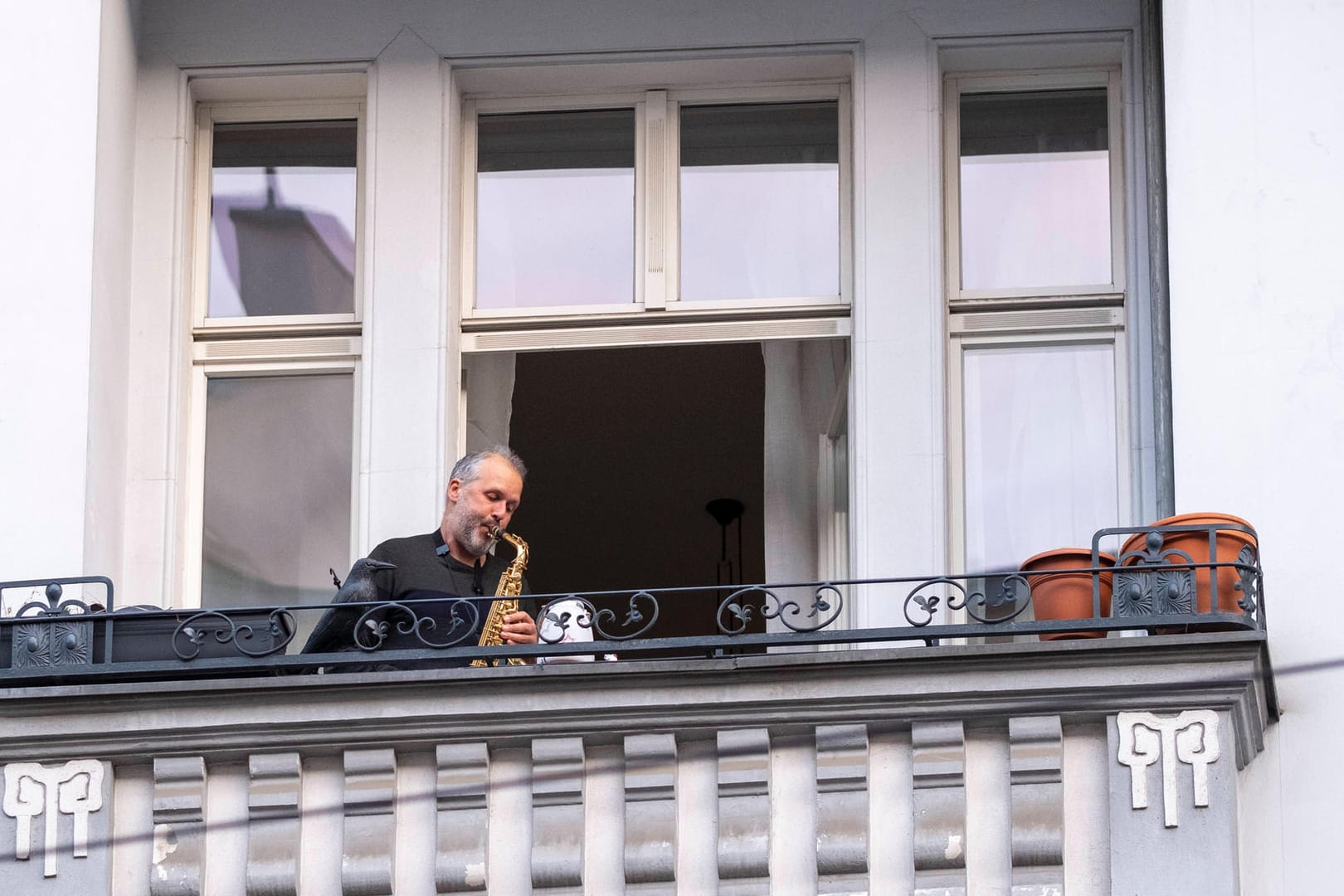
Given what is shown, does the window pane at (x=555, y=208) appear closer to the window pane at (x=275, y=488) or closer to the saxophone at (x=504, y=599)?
the window pane at (x=275, y=488)

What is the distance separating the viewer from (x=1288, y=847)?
39.3ft

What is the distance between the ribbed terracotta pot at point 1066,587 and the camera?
38.7 feet

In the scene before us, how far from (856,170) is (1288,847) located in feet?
12.3

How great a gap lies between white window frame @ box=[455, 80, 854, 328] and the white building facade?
0.07 ft

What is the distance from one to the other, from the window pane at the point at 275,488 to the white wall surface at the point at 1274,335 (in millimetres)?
3853

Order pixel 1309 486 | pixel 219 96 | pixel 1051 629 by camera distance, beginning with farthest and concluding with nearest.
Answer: pixel 219 96 < pixel 1309 486 < pixel 1051 629

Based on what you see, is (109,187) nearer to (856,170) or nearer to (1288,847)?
(856,170)

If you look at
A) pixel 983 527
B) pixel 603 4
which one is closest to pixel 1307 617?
pixel 983 527

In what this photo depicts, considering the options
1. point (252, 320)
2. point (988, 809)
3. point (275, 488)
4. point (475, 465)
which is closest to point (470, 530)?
point (475, 465)

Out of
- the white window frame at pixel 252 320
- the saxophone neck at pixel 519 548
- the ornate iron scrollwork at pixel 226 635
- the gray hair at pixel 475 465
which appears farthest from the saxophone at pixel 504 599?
the white window frame at pixel 252 320

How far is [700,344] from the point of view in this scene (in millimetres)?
14242

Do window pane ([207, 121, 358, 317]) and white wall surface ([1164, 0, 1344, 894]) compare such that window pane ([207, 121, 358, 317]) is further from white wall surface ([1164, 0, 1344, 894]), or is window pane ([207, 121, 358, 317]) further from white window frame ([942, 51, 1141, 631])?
white wall surface ([1164, 0, 1344, 894])

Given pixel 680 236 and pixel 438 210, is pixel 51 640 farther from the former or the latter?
pixel 680 236

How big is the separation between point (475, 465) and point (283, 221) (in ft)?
6.97
